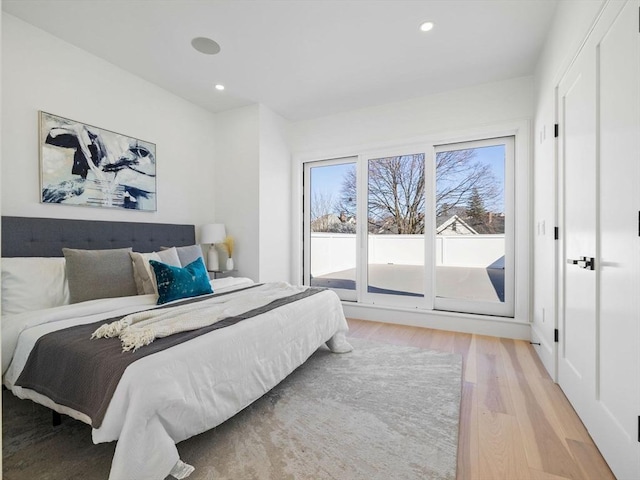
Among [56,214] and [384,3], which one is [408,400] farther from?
[56,214]

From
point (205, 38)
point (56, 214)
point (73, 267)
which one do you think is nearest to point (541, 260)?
point (205, 38)

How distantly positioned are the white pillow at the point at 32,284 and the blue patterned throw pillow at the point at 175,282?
598 mm

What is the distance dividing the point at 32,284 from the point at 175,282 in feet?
2.87

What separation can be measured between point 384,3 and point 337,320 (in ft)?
8.33

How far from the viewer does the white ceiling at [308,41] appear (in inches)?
96.0

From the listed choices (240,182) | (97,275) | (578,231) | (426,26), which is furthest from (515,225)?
(97,275)

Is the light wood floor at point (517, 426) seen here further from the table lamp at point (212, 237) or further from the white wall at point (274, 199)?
the table lamp at point (212, 237)

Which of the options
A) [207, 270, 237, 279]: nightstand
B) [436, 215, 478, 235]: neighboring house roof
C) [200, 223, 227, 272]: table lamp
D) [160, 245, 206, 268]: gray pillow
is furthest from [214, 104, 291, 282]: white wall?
[436, 215, 478, 235]: neighboring house roof

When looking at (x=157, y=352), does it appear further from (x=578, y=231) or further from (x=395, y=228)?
(x=395, y=228)

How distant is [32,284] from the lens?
2.16m

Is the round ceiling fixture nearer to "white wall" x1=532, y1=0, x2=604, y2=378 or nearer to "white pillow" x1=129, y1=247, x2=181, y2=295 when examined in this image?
"white pillow" x1=129, y1=247, x2=181, y2=295

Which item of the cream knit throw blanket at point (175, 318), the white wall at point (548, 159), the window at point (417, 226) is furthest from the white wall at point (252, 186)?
the white wall at point (548, 159)

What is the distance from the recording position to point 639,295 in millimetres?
1359

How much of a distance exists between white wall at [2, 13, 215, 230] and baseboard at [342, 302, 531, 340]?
237 cm
